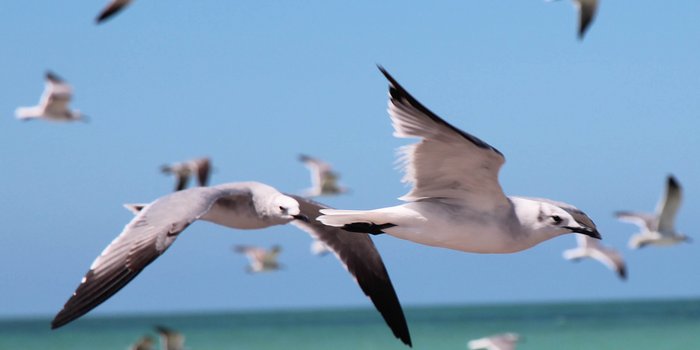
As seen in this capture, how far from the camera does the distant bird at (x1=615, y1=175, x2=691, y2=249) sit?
20250 mm

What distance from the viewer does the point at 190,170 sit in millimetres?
16750

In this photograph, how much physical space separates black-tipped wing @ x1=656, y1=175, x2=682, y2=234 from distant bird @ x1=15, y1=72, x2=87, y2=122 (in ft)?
27.9

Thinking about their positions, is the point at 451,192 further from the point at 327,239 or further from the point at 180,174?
the point at 180,174

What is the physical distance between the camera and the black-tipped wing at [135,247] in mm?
6824

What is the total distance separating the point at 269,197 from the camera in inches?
355

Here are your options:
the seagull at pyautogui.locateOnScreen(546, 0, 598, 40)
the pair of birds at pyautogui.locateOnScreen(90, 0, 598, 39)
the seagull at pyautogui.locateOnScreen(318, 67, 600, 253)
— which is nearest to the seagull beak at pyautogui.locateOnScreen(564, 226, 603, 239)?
the seagull at pyautogui.locateOnScreen(318, 67, 600, 253)

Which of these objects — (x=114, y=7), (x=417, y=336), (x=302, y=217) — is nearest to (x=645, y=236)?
(x=114, y=7)

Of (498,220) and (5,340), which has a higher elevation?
(5,340)

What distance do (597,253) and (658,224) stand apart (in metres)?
1.30

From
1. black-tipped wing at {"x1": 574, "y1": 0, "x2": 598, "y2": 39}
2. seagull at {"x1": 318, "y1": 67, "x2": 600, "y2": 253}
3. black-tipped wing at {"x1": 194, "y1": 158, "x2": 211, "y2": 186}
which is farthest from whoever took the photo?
black-tipped wing at {"x1": 194, "y1": 158, "x2": 211, "y2": 186}

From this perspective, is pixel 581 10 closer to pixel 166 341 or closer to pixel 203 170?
pixel 203 170

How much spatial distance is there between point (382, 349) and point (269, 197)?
2542cm

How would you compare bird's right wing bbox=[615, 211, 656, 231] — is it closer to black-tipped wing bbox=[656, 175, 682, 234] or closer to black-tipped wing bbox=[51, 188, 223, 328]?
black-tipped wing bbox=[656, 175, 682, 234]

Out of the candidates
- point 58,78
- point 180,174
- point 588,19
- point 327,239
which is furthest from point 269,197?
point 58,78
